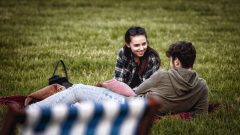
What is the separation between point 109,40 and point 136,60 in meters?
5.49

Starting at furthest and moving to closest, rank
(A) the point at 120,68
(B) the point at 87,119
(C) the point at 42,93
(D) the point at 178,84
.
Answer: (A) the point at 120,68 → (C) the point at 42,93 → (D) the point at 178,84 → (B) the point at 87,119

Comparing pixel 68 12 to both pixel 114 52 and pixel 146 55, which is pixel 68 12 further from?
pixel 146 55

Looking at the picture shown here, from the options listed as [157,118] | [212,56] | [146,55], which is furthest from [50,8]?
[157,118]

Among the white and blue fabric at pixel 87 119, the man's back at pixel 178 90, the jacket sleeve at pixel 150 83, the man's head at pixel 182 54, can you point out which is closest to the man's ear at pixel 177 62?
the man's head at pixel 182 54

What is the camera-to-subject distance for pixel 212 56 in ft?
34.3

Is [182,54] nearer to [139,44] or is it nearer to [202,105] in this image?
[202,105]

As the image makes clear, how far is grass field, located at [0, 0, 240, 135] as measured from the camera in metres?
6.98

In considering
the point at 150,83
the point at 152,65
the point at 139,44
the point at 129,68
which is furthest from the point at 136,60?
the point at 150,83

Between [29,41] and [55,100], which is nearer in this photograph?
[55,100]

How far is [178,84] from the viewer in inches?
214

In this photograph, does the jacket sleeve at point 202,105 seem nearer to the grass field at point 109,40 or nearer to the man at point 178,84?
the man at point 178,84

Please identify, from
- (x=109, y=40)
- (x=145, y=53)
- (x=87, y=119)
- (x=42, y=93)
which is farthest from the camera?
(x=109, y=40)

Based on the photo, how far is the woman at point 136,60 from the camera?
22.3 ft

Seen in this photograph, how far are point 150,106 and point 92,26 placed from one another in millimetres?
12927
